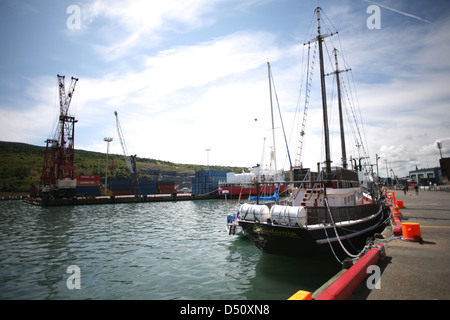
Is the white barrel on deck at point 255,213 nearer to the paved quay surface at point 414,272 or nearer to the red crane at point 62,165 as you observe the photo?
the paved quay surface at point 414,272

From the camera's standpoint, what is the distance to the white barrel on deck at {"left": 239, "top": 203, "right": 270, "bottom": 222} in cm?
1207

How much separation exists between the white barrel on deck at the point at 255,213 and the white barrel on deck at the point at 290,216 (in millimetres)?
770

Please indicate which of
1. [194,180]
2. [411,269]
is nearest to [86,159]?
[194,180]

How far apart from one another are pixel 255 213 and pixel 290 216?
80.8 inches

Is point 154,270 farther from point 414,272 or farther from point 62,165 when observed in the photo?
point 62,165

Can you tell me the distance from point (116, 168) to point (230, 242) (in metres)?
152

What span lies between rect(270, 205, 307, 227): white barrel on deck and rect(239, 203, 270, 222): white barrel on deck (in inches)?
30.3

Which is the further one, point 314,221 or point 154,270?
point 154,270

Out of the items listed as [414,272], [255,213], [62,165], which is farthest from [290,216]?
[62,165]

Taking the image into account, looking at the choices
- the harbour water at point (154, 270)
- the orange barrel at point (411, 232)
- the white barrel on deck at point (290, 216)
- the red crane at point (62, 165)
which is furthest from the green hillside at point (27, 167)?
the orange barrel at point (411, 232)

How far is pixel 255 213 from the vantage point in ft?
40.2

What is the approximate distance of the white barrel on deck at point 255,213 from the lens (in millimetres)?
12070
